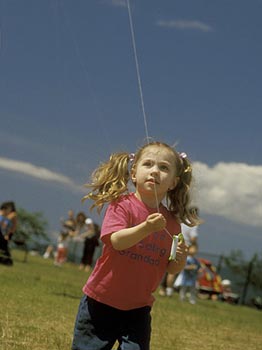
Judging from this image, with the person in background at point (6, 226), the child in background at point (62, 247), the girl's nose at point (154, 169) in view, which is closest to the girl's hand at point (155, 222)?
the girl's nose at point (154, 169)

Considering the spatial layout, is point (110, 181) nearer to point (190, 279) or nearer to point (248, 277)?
point (190, 279)

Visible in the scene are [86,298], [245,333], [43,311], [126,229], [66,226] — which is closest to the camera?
[126,229]

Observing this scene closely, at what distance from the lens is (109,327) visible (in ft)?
15.1

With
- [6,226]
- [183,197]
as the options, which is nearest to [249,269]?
[6,226]

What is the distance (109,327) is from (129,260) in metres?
0.42

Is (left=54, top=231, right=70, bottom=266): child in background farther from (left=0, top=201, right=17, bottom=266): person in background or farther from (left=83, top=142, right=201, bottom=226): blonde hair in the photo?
(left=83, top=142, right=201, bottom=226): blonde hair

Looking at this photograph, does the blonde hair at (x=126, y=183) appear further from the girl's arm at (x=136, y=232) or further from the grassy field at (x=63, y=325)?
the grassy field at (x=63, y=325)

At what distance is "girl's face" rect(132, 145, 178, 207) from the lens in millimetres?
4609

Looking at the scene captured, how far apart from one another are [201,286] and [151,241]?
68.0ft

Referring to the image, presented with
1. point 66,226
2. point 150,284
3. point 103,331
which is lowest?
point 103,331

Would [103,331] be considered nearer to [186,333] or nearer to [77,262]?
[186,333]

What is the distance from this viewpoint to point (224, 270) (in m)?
30.5

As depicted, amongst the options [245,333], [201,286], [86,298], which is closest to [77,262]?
[201,286]

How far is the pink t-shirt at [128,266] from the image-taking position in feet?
14.8
